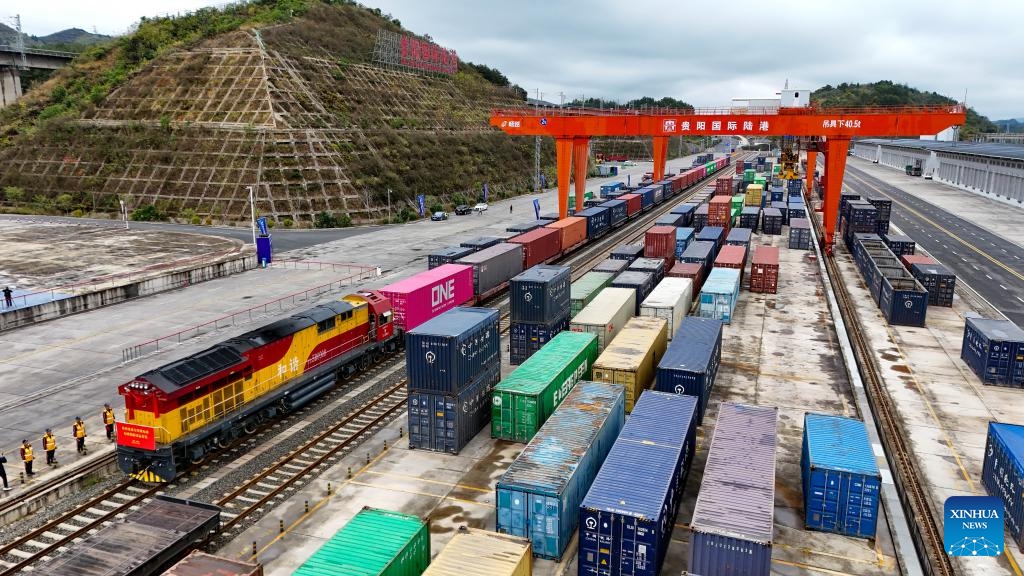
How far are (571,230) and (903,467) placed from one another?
42.4 m

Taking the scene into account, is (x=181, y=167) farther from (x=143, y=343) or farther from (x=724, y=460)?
(x=724, y=460)

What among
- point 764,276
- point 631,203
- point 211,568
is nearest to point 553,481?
point 211,568

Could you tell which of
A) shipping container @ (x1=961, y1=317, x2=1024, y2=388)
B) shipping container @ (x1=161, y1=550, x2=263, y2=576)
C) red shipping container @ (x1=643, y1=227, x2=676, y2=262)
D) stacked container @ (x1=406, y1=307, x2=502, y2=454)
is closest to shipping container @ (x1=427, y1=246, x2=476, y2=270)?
red shipping container @ (x1=643, y1=227, x2=676, y2=262)

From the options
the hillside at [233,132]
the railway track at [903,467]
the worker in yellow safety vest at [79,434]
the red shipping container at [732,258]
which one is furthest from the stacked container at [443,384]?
the hillside at [233,132]

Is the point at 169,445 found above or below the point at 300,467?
above

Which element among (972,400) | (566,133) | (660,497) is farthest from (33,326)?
(972,400)

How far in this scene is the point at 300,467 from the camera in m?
24.8

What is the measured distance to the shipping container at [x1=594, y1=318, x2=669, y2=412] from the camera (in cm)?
2788

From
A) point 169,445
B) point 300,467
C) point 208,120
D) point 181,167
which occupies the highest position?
point 208,120

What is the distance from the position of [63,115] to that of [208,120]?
2508 cm

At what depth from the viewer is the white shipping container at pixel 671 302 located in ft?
122

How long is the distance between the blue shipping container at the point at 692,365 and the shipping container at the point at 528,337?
703 cm

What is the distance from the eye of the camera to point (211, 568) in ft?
49.7

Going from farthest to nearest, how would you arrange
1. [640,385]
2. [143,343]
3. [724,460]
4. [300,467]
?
[143,343] < [640,385] < [300,467] < [724,460]
